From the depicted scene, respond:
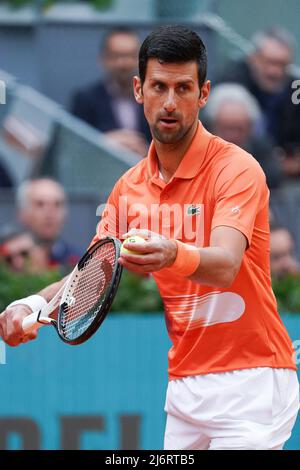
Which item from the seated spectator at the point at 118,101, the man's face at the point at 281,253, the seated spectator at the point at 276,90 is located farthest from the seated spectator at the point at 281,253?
the seated spectator at the point at 118,101

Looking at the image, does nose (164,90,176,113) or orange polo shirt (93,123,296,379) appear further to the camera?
orange polo shirt (93,123,296,379)

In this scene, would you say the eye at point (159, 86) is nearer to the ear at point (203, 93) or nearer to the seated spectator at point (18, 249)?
the ear at point (203, 93)

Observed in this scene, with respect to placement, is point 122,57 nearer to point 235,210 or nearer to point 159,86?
point 159,86

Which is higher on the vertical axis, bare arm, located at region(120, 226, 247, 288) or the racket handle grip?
bare arm, located at region(120, 226, 247, 288)

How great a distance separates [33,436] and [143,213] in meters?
2.59

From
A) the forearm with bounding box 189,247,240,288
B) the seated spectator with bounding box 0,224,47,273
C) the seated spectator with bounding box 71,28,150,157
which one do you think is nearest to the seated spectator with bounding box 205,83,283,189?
the seated spectator with bounding box 71,28,150,157

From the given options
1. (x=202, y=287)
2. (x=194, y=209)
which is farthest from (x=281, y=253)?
(x=194, y=209)

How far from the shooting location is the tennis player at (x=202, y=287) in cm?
427

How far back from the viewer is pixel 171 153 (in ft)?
14.8

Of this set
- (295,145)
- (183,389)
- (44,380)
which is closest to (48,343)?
(44,380)

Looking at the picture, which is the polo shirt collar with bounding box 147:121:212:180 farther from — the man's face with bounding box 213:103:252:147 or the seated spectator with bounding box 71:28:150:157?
the seated spectator with bounding box 71:28:150:157

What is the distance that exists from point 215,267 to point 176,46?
0.91 m

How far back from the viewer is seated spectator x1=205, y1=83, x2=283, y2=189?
8.42m

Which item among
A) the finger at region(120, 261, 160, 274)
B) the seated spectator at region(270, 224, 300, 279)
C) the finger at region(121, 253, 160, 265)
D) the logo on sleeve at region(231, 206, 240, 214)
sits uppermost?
the logo on sleeve at region(231, 206, 240, 214)
